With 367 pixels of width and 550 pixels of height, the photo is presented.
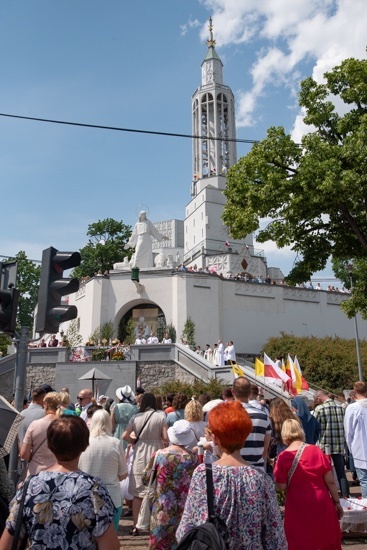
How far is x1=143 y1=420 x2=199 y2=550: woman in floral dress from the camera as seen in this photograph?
16.1 ft

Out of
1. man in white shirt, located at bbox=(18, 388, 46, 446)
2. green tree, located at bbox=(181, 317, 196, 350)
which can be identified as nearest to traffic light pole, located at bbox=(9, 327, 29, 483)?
man in white shirt, located at bbox=(18, 388, 46, 446)

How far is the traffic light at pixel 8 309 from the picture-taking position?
7065 millimetres

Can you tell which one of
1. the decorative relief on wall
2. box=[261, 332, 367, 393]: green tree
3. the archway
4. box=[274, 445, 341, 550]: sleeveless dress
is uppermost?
the decorative relief on wall

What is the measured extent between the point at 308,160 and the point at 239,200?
99.1 inches

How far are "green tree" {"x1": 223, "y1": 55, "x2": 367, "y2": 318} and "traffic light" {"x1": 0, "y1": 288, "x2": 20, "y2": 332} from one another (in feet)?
29.9

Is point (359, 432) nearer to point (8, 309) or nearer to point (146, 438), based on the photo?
point (146, 438)

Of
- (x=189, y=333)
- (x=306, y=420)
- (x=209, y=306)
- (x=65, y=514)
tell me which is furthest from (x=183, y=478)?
(x=209, y=306)

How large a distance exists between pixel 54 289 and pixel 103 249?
151 ft

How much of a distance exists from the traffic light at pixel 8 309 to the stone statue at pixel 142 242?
97.1 ft

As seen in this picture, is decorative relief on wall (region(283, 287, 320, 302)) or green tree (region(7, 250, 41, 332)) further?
green tree (region(7, 250, 41, 332))

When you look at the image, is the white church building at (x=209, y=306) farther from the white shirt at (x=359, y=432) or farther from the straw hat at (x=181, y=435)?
the straw hat at (x=181, y=435)

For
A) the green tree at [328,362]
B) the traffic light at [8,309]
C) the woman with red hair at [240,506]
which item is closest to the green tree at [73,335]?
the green tree at [328,362]

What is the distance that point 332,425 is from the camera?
9078 mm

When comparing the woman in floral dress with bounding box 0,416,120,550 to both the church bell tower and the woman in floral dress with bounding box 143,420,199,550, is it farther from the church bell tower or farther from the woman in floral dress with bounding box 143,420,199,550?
the church bell tower
